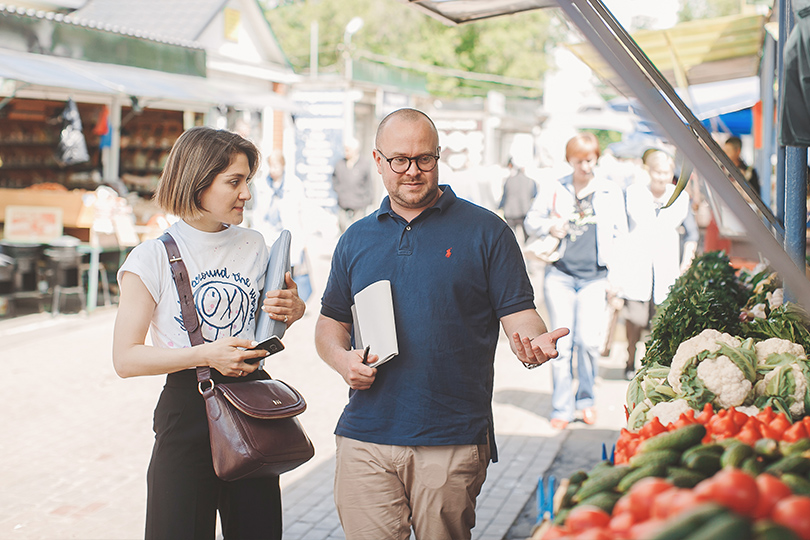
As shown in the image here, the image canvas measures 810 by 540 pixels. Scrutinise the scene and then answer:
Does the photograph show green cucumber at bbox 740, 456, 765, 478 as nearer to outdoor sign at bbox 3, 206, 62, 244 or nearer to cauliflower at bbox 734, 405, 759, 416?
cauliflower at bbox 734, 405, 759, 416

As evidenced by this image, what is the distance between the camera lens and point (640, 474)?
1.89 m

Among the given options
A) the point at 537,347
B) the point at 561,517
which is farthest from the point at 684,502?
the point at 537,347

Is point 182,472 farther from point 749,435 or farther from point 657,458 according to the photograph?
point 749,435

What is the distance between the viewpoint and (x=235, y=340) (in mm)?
2824

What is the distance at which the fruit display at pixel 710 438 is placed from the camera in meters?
1.40

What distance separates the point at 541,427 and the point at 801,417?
4.26 meters

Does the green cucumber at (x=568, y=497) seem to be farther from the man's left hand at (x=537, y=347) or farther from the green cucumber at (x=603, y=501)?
the man's left hand at (x=537, y=347)

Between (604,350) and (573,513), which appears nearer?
(573,513)

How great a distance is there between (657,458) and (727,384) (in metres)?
1.05

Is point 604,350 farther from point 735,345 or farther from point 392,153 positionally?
point 392,153

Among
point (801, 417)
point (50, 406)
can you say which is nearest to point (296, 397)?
point (801, 417)

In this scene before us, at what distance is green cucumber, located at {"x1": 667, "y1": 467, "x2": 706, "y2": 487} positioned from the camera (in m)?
1.79

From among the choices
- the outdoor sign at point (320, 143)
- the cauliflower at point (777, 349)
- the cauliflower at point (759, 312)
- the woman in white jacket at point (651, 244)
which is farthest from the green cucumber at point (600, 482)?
the outdoor sign at point (320, 143)

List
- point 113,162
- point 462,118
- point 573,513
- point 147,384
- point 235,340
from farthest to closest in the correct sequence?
point 462,118, point 113,162, point 147,384, point 235,340, point 573,513
